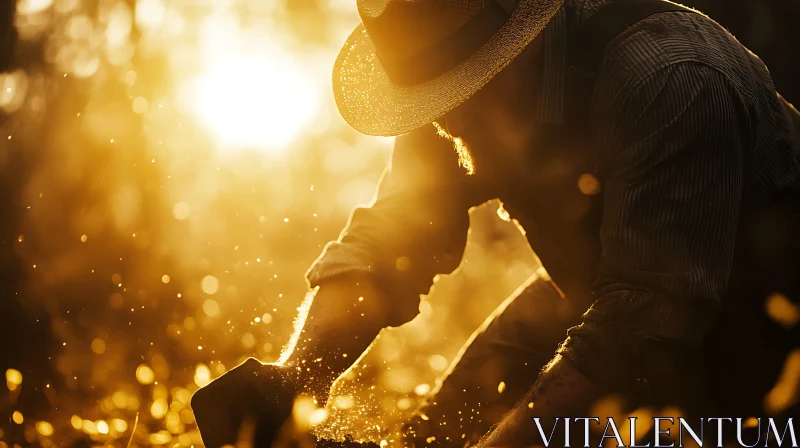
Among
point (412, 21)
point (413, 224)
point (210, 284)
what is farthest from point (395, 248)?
point (210, 284)

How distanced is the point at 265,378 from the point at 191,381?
380 centimetres

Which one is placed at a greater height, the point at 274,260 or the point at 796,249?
the point at 796,249

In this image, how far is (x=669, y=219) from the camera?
1.69 metres

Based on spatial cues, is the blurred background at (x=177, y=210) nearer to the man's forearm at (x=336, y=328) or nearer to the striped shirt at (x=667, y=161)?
the man's forearm at (x=336, y=328)

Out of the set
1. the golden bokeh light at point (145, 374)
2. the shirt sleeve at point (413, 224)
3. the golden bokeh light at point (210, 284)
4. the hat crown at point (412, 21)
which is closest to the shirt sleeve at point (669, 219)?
the hat crown at point (412, 21)

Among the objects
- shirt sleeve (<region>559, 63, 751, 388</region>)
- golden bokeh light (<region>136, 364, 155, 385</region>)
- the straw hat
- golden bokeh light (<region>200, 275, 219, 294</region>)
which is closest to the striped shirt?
shirt sleeve (<region>559, 63, 751, 388</region>)

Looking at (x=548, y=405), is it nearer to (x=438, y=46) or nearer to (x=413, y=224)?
(x=413, y=224)

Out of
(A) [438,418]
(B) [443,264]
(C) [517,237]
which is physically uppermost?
(B) [443,264]

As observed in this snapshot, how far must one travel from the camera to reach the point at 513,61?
6.63 feet

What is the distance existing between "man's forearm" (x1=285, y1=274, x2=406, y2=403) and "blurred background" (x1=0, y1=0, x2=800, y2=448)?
1.47 meters

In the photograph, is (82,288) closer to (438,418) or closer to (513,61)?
(438,418)

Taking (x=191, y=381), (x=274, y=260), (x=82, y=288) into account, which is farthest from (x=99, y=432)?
(x=274, y=260)

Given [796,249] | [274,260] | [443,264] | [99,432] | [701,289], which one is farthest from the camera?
[274,260]

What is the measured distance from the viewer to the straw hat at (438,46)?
190cm
